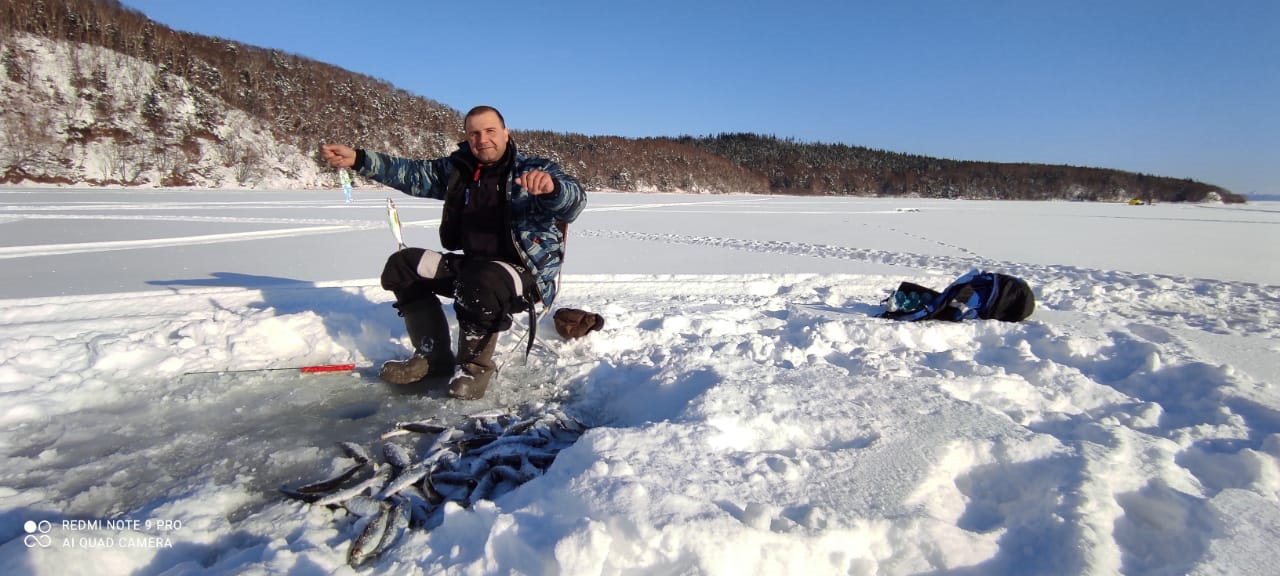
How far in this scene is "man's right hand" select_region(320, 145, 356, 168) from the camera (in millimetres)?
2867

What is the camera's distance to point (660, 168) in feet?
197

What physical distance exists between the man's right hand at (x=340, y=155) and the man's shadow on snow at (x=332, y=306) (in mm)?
1027

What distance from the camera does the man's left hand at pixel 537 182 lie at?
2426mm

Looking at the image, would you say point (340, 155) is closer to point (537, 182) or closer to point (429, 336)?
point (429, 336)

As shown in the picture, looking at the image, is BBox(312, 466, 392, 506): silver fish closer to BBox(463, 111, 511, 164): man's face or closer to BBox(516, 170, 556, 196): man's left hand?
BBox(516, 170, 556, 196): man's left hand

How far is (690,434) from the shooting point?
6.54ft

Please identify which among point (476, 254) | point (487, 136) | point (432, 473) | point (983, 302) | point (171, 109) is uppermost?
point (171, 109)

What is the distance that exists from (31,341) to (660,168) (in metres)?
59.0

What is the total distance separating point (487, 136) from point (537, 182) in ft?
1.79

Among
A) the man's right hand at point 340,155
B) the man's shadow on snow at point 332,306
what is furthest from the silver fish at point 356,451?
the man's right hand at point 340,155

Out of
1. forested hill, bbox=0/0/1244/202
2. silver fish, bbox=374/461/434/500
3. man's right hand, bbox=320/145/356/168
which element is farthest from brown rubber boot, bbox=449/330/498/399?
forested hill, bbox=0/0/1244/202

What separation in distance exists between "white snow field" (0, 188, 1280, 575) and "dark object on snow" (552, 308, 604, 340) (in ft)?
0.24

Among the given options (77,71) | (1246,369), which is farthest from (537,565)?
(77,71)

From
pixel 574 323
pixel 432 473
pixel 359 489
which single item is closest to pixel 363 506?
pixel 359 489
